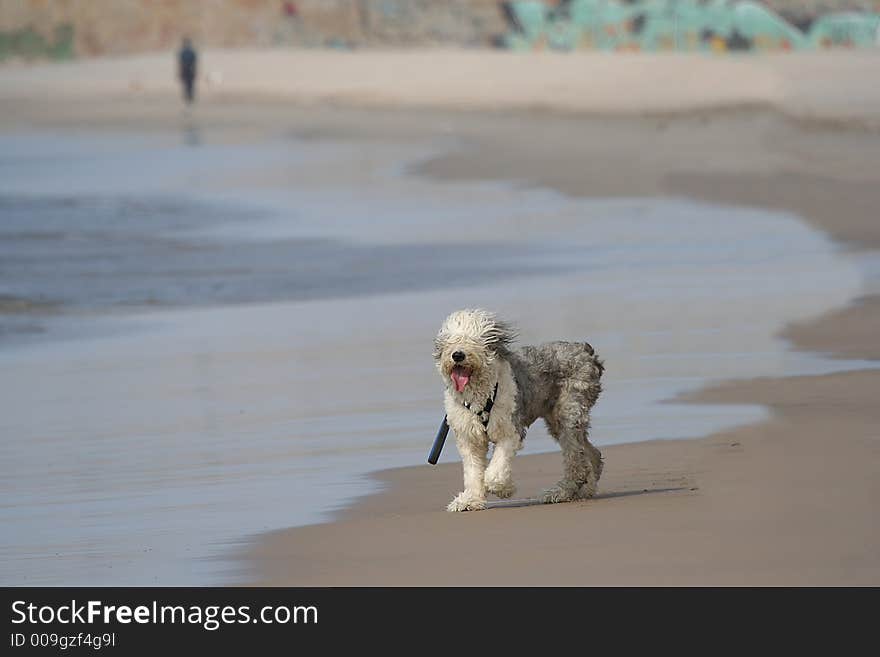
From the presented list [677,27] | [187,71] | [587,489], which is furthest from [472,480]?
[677,27]

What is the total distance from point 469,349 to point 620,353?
4.69 meters

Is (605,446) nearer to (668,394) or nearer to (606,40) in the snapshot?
(668,394)

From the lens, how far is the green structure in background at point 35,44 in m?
72.4

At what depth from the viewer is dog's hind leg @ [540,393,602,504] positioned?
8867 mm

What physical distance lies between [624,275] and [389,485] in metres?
7.72

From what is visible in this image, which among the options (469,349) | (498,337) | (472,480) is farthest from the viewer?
(472,480)

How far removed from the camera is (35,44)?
238 ft

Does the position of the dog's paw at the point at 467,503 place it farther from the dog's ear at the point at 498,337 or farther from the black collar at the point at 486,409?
the dog's ear at the point at 498,337

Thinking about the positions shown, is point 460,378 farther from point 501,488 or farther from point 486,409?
point 501,488

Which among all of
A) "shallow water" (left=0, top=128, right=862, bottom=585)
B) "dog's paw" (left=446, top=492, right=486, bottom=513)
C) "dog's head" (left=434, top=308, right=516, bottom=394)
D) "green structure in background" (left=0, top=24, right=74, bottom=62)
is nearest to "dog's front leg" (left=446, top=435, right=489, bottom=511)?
"dog's paw" (left=446, top=492, right=486, bottom=513)

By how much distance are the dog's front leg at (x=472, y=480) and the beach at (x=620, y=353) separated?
0.09 metres

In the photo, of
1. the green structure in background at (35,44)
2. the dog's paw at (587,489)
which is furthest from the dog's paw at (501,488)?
the green structure in background at (35,44)

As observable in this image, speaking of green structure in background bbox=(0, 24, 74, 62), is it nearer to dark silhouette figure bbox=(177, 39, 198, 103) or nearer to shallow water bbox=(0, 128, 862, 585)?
dark silhouette figure bbox=(177, 39, 198, 103)
